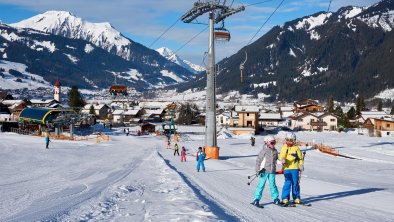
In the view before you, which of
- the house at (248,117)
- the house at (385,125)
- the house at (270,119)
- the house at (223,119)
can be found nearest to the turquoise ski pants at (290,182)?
the house at (248,117)

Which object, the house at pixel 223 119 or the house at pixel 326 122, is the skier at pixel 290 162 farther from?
the house at pixel 223 119

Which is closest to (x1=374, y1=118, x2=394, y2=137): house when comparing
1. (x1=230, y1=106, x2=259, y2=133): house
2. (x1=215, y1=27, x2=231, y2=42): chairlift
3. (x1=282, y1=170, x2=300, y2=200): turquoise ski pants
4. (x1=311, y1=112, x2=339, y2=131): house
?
(x1=311, y1=112, x2=339, y2=131): house

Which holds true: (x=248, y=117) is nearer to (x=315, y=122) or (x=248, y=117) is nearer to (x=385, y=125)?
(x=315, y=122)

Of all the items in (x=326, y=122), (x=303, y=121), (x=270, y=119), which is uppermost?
(x=270, y=119)

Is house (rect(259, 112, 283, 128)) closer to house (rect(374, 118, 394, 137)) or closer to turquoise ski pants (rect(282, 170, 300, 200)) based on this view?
house (rect(374, 118, 394, 137))

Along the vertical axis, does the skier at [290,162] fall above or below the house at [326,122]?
below

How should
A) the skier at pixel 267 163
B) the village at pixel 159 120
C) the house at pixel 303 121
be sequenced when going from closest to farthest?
the skier at pixel 267 163 < the village at pixel 159 120 < the house at pixel 303 121

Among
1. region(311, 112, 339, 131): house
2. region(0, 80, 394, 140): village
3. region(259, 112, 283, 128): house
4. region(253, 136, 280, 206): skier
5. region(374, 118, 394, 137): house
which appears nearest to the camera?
region(253, 136, 280, 206): skier

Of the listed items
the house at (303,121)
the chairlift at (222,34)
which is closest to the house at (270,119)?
the house at (303,121)

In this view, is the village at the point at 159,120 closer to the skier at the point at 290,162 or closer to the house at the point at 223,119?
the house at the point at 223,119

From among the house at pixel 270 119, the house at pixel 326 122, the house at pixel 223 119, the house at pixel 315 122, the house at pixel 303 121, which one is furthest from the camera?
the house at pixel 270 119

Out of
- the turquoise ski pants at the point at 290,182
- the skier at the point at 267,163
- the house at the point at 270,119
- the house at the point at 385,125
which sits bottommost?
the turquoise ski pants at the point at 290,182

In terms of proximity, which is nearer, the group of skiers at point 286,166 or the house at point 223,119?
the group of skiers at point 286,166

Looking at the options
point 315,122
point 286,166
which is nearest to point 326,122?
point 315,122
